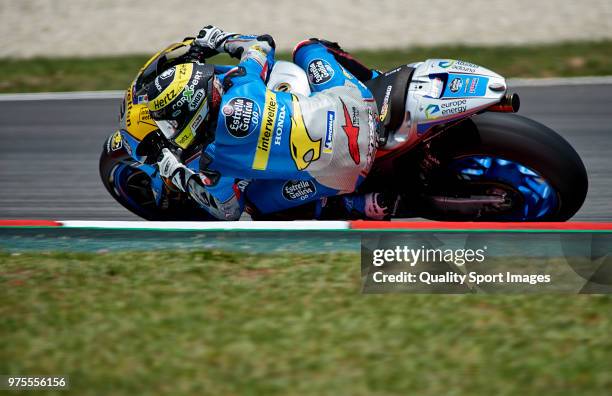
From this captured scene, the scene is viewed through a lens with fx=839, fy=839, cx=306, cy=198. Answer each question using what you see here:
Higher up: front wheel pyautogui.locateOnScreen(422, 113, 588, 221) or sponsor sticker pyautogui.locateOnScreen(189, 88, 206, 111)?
sponsor sticker pyautogui.locateOnScreen(189, 88, 206, 111)

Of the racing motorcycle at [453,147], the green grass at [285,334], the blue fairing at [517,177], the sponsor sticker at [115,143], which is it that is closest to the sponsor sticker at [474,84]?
the racing motorcycle at [453,147]

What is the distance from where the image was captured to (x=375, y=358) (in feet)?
11.9

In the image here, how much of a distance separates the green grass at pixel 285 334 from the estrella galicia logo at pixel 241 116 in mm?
804

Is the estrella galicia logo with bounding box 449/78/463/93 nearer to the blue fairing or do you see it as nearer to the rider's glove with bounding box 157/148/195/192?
the blue fairing

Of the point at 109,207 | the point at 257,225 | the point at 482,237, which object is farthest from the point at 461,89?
the point at 109,207

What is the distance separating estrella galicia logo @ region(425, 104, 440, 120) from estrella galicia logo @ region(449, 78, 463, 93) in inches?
5.2

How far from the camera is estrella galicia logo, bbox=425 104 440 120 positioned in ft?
14.5

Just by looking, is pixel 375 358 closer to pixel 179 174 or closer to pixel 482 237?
pixel 482 237

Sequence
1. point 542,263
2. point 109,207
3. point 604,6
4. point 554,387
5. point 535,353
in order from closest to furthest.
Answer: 1. point 554,387
2. point 535,353
3. point 542,263
4. point 109,207
5. point 604,6

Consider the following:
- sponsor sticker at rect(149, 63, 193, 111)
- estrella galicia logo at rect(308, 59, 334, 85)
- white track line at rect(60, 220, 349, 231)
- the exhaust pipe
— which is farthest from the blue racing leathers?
the exhaust pipe

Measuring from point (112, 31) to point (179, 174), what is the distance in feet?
23.6

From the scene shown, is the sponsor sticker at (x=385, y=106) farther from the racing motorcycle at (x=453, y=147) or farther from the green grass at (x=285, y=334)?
the green grass at (x=285, y=334)

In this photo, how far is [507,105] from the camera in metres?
4.46

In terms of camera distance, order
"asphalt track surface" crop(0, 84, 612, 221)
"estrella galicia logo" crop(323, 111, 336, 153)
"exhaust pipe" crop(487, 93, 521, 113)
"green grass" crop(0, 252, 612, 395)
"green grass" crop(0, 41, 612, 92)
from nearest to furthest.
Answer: "green grass" crop(0, 252, 612, 395) → "estrella galicia logo" crop(323, 111, 336, 153) → "exhaust pipe" crop(487, 93, 521, 113) → "asphalt track surface" crop(0, 84, 612, 221) → "green grass" crop(0, 41, 612, 92)
